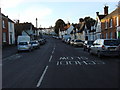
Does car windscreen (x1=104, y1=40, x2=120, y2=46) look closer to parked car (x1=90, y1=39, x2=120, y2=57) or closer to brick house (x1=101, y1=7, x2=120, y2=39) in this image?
parked car (x1=90, y1=39, x2=120, y2=57)

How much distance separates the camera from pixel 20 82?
8.70m

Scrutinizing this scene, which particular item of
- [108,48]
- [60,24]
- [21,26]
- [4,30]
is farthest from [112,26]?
[60,24]

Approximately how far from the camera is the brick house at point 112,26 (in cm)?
3581

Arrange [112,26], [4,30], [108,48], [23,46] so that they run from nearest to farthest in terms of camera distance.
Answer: [108,48] < [23,46] < [112,26] < [4,30]

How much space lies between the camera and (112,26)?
38.8 metres

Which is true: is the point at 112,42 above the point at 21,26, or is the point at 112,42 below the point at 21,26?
below

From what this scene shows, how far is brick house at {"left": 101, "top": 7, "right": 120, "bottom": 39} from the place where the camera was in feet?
117

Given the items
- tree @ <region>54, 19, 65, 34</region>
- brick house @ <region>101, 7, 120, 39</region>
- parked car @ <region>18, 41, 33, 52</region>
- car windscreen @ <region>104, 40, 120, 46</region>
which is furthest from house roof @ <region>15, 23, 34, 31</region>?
tree @ <region>54, 19, 65, 34</region>

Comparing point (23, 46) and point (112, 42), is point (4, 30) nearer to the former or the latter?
point (23, 46)

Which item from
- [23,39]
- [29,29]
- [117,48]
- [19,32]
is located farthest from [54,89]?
[29,29]

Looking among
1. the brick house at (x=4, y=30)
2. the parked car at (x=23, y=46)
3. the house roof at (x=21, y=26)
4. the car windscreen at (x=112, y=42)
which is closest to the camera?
the car windscreen at (x=112, y=42)

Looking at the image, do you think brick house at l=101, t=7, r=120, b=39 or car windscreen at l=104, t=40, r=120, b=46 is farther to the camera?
brick house at l=101, t=7, r=120, b=39

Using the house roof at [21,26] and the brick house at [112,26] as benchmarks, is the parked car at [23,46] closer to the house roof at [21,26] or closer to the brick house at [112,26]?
the brick house at [112,26]

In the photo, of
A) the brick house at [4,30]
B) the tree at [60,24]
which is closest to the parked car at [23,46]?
the brick house at [4,30]
